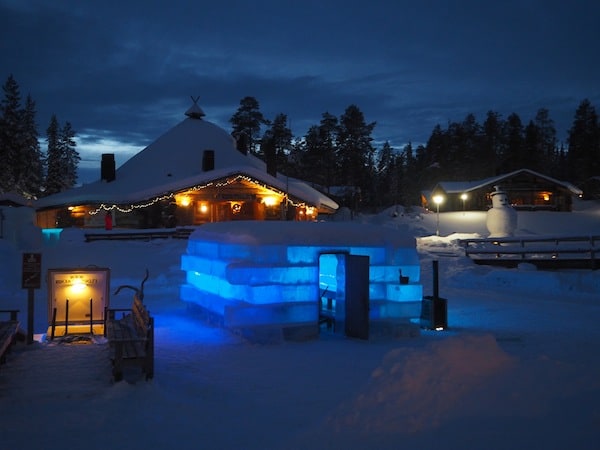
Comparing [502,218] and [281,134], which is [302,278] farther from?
[281,134]

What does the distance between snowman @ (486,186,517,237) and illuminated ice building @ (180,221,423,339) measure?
19.8 meters

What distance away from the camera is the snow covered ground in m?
5.22

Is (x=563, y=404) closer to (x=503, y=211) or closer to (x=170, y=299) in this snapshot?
(x=170, y=299)

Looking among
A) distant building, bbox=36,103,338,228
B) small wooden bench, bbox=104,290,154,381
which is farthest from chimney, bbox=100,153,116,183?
small wooden bench, bbox=104,290,154,381

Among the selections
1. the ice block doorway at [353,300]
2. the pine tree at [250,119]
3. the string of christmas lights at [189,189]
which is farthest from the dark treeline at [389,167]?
the ice block doorway at [353,300]

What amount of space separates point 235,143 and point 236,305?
3194 centimetres

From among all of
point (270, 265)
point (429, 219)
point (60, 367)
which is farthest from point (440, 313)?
point (429, 219)

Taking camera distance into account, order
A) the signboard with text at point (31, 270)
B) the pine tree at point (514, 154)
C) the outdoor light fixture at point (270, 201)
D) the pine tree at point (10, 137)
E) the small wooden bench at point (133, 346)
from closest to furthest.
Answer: the small wooden bench at point (133, 346)
the signboard with text at point (31, 270)
the outdoor light fixture at point (270, 201)
the pine tree at point (10, 137)
the pine tree at point (514, 154)

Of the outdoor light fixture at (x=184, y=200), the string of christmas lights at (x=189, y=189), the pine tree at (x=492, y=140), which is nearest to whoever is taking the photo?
the string of christmas lights at (x=189, y=189)

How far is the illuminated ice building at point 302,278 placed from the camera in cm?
1126

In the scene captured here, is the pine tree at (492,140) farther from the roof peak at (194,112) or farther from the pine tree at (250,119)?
the roof peak at (194,112)

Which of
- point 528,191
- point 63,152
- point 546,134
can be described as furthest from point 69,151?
point 546,134

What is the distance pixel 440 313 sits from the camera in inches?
533

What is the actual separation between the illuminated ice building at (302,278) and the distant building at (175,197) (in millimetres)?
17218
